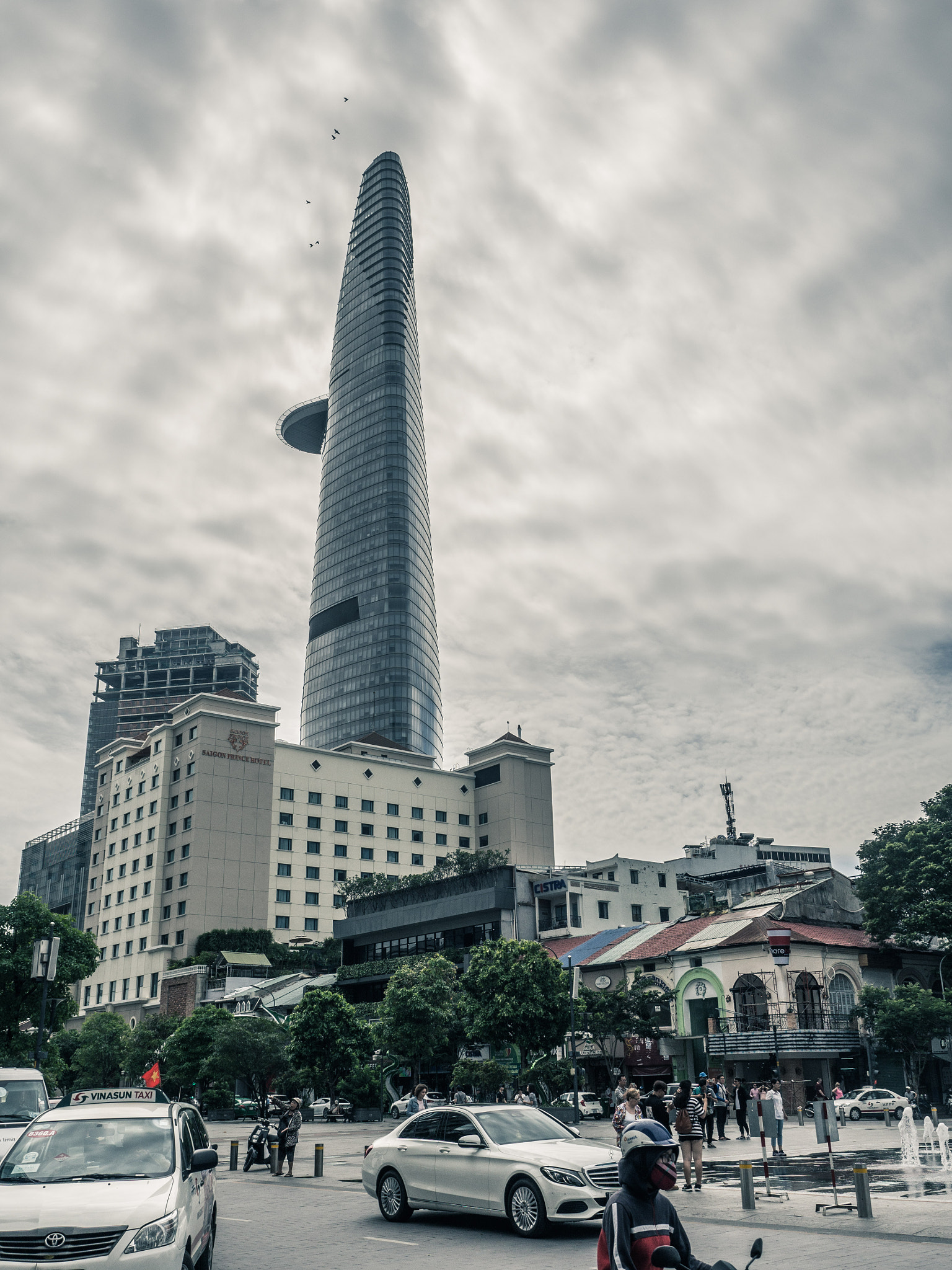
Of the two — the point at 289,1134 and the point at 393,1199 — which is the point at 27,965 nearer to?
the point at 289,1134

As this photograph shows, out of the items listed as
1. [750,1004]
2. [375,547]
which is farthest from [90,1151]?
[375,547]

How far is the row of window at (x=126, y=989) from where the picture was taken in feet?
334

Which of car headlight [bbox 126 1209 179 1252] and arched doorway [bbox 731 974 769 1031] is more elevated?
arched doorway [bbox 731 974 769 1031]

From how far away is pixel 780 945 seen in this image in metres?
29.1

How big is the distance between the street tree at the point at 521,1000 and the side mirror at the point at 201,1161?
3536 centimetres

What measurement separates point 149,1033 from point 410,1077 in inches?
1038

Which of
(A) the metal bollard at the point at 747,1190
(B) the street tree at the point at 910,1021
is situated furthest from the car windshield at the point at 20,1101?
(B) the street tree at the point at 910,1021

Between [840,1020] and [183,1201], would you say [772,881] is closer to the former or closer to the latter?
[840,1020]

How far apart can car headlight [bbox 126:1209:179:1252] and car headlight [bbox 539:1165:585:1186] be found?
21.7 ft

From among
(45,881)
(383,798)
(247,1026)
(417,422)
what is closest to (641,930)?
(247,1026)

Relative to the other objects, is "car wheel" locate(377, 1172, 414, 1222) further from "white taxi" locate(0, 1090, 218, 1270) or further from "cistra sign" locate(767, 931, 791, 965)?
"cistra sign" locate(767, 931, 791, 965)

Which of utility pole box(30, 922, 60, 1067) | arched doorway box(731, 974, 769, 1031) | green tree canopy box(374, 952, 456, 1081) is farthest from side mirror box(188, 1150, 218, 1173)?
arched doorway box(731, 974, 769, 1031)

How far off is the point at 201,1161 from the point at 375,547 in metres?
160

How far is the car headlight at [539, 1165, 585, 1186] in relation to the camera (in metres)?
14.2
